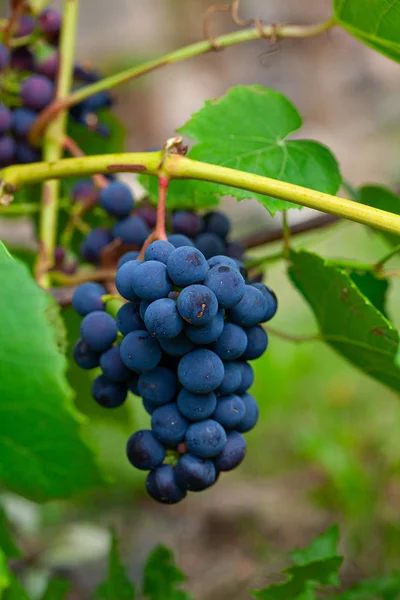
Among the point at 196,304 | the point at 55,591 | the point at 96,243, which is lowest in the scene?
the point at 55,591

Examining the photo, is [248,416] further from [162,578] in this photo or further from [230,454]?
[162,578]

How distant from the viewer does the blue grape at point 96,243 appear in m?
1.01

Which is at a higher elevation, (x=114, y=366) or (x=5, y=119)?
(x=5, y=119)

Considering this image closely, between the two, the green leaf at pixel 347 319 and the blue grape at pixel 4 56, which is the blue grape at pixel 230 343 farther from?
the blue grape at pixel 4 56

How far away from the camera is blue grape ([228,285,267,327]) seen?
26.7 inches

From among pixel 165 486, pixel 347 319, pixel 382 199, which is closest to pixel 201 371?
pixel 165 486

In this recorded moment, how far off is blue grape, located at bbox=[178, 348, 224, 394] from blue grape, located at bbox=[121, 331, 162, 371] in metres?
0.03

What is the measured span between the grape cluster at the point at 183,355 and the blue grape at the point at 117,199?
24 cm

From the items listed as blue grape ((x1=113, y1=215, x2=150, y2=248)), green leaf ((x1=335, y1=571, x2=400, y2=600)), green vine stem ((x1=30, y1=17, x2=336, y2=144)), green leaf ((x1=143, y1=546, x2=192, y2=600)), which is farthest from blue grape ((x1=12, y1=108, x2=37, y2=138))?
green leaf ((x1=335, y1=571, x2=400, y2=600))

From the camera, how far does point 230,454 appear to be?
0.70 metres

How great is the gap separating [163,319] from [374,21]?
1.60ft

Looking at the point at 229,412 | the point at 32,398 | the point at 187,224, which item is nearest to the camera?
the point at 32,398

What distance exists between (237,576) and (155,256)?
1502 mm

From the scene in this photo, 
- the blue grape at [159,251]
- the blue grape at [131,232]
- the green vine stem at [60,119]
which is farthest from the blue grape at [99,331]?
the green vine stem at [60,119]
